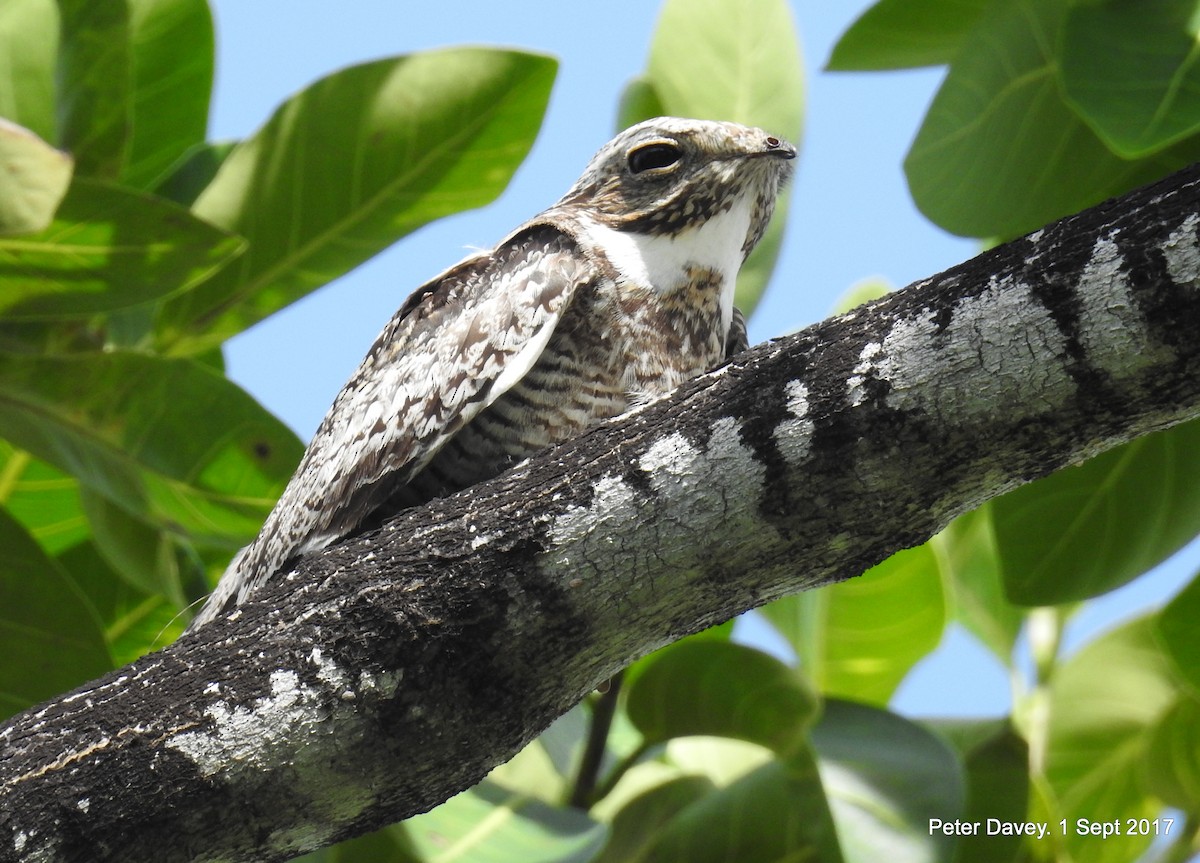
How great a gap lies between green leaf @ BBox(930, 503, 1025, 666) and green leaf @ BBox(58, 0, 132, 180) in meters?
3.08

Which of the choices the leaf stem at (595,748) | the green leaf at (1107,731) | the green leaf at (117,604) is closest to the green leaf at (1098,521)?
the green leaf at (1107,731)

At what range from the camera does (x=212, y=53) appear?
4.29m

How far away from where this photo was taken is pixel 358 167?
396 cm

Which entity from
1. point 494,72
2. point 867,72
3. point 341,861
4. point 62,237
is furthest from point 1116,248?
point 341,861

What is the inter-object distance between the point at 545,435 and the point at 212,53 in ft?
7.34

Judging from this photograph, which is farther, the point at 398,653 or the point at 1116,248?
the point at 398,653

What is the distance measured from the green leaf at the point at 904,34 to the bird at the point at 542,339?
1.60 ft

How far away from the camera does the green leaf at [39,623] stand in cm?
350

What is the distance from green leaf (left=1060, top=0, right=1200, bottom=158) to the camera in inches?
112

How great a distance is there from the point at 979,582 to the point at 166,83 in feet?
11.3

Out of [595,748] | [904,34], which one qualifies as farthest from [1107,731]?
[904,34]

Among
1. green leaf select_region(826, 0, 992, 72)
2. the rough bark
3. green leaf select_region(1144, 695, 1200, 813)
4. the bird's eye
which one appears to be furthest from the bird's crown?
green leaf select_region(1144, 695, 1200, 813)

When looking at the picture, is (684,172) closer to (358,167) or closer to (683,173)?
(683,173)

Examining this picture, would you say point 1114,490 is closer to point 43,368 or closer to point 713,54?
point 713,54
